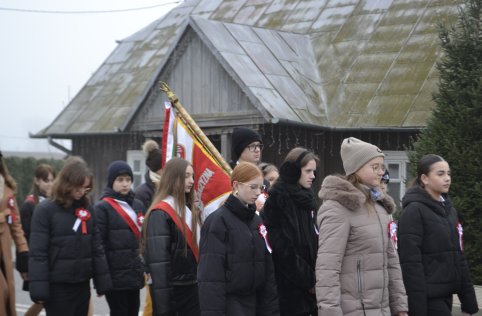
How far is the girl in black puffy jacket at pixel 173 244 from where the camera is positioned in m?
7.04

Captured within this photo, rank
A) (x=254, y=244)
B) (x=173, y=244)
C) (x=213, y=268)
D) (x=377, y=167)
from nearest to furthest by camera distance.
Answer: (x=213, y=268)
(x=254, y=244)
(x=377, y=167)
(x=173, y=244)

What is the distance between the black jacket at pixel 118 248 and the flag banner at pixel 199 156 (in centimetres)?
110

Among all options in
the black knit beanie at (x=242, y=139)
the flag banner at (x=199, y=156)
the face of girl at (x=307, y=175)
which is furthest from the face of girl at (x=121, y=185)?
the face of girl at (x=307, y=175)

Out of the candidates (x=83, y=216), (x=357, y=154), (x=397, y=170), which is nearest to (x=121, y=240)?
(x=83, y=216)

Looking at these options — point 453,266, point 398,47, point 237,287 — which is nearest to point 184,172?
point 237,287

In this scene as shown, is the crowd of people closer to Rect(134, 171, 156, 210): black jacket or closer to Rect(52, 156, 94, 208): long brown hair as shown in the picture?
Rect(52, 156, 94, 208): long brown hair

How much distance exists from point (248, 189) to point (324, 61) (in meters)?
14.0

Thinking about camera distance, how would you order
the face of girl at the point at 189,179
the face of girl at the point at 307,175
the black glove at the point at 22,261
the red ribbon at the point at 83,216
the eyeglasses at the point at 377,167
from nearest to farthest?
the eyeglasses at the point at 377,167
the face of girl at the point at 307,175
the face of girl at the point at 189,179
the red ribbon at the point at 83,216
the black glove at the point at 22,261

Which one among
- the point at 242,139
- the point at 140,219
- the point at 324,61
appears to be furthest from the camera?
the point at 324,61

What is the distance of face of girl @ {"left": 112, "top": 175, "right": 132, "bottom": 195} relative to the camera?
9.10 m

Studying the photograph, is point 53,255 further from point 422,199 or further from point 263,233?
point 422,199

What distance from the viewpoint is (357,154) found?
641 centimetres

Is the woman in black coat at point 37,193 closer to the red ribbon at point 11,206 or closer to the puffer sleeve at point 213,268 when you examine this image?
the red ribbon at point 11,206

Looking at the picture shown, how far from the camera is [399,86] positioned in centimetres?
1792
